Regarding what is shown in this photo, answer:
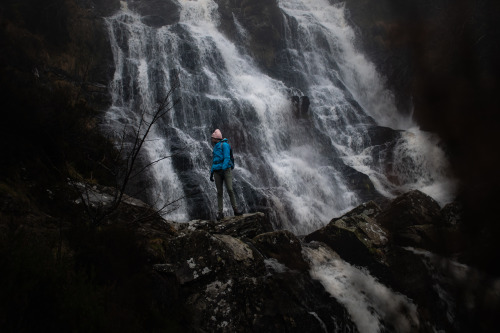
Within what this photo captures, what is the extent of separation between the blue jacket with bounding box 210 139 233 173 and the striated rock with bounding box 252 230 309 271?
1.53 metres

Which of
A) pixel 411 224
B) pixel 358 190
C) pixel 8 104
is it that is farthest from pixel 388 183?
pixel 8 104

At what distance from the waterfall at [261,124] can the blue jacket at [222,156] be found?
442cm

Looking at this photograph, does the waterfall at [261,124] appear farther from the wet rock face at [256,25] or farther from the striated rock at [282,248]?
the striated rock at [282,248]

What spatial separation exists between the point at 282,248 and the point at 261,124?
11.2 metres

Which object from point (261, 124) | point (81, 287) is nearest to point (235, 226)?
point (81, 287)

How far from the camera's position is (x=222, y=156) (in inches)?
250

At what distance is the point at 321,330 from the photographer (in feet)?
13.7

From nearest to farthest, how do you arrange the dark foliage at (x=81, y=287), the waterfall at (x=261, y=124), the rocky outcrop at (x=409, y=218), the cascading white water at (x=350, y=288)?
the dark foliage at (x=81, y=287) → the cascading white water at (x=350, y=288) → the rocky outcrop at (x=409, y=218) → the waterfall at (x=261, y=124)

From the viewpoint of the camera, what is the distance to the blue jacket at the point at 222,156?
6.29 m

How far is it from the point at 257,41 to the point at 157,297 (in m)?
22.6

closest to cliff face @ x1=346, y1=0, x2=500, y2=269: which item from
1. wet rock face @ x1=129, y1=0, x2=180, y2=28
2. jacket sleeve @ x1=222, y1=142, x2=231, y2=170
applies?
jacket sleeve @ x1=222, y1=142, x2=231, y2=170

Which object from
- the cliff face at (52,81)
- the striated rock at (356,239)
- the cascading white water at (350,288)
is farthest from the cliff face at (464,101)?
the striated rock at (356,239)

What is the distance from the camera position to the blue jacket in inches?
248

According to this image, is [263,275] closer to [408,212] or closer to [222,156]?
[222,156]
